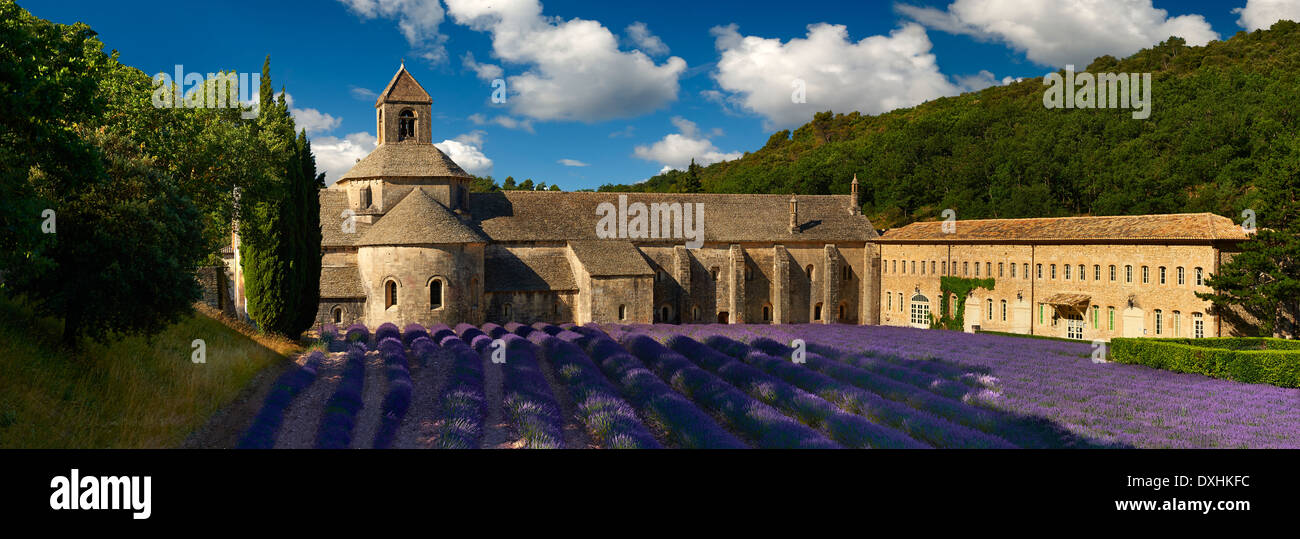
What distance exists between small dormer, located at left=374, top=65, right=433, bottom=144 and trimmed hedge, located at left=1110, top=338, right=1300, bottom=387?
1460 inches

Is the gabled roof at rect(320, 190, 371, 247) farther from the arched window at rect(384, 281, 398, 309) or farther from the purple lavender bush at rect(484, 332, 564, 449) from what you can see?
the purple lavender bush at rect(484, 332, 564, 449)

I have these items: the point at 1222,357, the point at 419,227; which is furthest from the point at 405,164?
the point at 1222,357

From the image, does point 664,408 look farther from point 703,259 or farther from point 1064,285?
point 1064,285

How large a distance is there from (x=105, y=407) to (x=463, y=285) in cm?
2250

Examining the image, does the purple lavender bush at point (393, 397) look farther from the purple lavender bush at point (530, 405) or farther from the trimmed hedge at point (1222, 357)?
the trimmed hedge at point (1222, 357)

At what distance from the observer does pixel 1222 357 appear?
20969 millimetres

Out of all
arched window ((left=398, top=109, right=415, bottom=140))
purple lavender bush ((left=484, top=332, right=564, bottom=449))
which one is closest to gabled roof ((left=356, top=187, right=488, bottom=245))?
arched window ((left=398, top=109, right=415, bottom=140))

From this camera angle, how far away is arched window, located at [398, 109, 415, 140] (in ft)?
135

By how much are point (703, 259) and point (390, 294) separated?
19166 millimetres

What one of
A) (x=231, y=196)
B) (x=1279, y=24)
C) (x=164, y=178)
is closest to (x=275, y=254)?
(x=231, y=196)

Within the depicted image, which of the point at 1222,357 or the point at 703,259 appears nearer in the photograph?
the point at 1222,357

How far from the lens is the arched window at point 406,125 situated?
4122cm

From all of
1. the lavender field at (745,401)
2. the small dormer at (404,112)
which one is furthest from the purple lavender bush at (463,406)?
the small dormer at (404,112)

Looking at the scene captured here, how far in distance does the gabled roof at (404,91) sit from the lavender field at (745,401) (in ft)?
64.4
